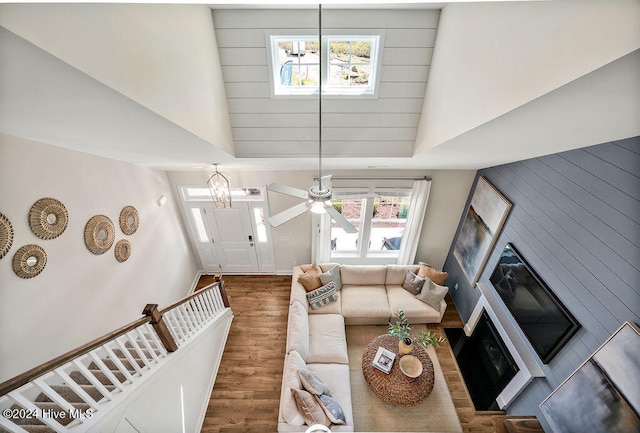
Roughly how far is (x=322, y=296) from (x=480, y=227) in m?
2.61

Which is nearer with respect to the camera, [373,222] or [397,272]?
[397,272]

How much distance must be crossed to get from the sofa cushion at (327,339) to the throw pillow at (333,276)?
21.6 inches

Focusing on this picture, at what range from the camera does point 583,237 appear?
224 cm

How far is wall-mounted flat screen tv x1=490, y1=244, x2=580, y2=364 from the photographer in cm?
238

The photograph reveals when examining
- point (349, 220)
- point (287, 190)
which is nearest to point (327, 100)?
point (287, 190)

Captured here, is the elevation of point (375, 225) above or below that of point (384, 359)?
above

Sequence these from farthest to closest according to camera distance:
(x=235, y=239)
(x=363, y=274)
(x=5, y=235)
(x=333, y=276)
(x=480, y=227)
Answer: (x=235, y=239) → (x=363, y=274) → (x=333, y=276) → (x=480, y=227) → (x=5, y=235)

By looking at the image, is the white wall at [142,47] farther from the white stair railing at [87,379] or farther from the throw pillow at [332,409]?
the throw pillow at [332,409]

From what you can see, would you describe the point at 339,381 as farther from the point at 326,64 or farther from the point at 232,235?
the point at 326,64

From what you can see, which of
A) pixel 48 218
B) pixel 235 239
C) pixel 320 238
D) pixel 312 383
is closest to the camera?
pixel 48 218

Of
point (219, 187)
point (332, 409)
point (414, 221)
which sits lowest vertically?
point (332, 409)

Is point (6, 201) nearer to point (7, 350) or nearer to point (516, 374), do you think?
point (7, 350)

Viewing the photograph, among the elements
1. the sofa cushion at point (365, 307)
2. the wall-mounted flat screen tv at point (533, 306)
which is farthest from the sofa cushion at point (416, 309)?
the wall-mounted flat screen tv at point (533, 306)

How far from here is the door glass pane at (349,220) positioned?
15.2 feet
